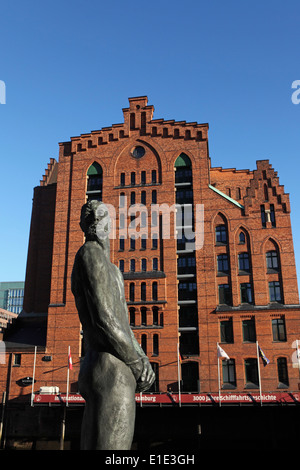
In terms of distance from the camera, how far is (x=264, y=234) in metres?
42.2

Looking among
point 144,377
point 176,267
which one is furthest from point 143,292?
point 144,377

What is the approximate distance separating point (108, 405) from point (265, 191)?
136 feet

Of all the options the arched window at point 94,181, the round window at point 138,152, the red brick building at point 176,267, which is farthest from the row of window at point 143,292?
the round window at point 138,152

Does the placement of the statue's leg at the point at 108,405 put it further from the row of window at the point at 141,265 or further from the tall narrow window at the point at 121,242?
the tall narrow window at the point at 121,242

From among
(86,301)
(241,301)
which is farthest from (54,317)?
(86,301)

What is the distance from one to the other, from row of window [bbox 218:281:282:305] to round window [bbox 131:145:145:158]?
51.6 ft

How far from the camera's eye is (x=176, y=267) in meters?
42.3

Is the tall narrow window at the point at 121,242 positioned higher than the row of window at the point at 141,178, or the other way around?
the row of window at the point at 141,178

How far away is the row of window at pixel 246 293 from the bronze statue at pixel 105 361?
121 feet

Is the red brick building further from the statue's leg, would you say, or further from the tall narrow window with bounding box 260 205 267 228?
the statue's leg

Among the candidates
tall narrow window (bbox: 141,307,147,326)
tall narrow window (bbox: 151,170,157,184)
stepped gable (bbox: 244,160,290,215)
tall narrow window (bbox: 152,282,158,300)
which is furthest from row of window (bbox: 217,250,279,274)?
tall narrow window (bbox: 151,170,157,184)

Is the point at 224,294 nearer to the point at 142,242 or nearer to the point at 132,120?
the point at 142,242

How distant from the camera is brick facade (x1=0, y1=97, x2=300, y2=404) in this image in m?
39.2

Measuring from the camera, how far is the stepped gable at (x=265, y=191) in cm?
4290
